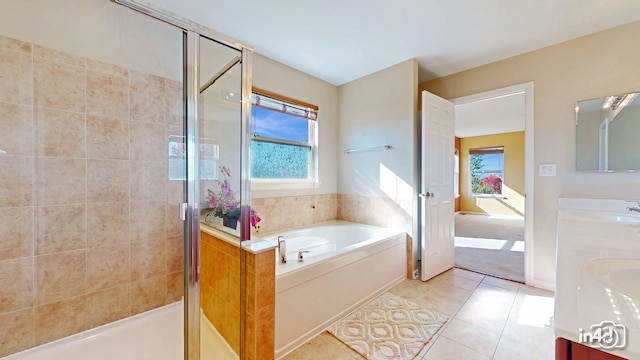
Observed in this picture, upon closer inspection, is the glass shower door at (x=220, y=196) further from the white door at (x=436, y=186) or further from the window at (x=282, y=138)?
the white door at (x=436, y=186)

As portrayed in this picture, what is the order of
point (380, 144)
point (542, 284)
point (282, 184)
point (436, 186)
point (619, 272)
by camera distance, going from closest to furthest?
1. point (619, 272)
2. point (542, 284)
3. point (436, 186)
4. point (282, 184)
5. point (380, 144)

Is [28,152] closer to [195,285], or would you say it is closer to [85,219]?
[85,219]

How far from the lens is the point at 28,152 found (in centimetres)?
142

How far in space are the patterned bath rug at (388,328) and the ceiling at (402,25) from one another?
2355 mm

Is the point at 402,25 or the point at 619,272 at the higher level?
the point at 402,25

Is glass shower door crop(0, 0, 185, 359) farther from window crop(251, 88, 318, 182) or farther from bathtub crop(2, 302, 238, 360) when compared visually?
window crop(251, 88, 318, 182)

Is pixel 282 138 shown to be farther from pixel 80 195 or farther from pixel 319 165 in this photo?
pixel 80 195

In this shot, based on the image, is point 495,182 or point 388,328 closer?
point 388,328

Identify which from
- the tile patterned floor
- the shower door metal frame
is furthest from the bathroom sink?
the shower door metal frame

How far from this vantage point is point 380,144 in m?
2.96

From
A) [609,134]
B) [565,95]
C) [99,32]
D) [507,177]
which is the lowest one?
[507,177]

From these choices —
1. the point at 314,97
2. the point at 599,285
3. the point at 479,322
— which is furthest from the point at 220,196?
the point at 479,322

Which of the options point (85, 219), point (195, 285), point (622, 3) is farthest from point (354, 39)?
point (85, 219)

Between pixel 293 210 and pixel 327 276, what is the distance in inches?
47.8
